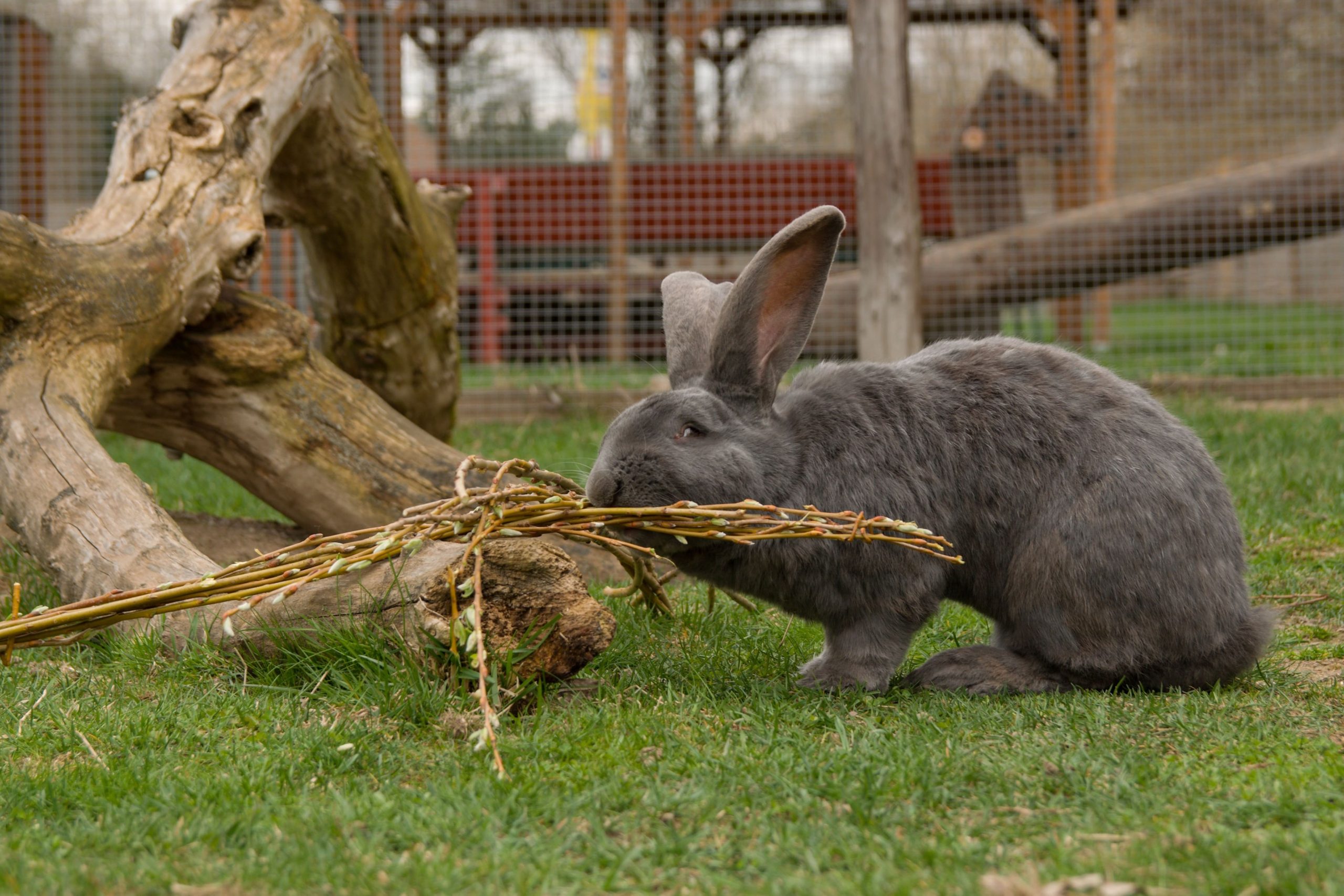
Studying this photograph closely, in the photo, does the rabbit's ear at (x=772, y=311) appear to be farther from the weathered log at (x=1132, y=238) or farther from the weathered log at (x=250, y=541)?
the weathered log at (x=1132, y=238)

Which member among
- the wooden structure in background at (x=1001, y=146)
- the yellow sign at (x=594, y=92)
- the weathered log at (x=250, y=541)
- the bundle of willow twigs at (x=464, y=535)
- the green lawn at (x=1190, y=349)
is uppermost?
the yellow sign at (x=594, y=92)

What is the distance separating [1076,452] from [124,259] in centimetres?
277

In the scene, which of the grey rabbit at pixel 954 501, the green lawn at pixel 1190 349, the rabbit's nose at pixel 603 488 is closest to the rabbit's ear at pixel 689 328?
the grey rabbit at pixel 954 501

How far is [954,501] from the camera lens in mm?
2955

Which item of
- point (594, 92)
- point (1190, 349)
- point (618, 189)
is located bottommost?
point (1190, 349)

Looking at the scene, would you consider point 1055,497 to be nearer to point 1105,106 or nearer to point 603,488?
point 603,488

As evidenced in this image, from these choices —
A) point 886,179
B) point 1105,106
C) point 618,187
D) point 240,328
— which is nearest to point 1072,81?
point 1105,106

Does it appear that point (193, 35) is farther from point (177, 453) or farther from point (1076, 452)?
point (1076, 452)

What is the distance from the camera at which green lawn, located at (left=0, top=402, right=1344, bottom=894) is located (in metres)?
1.77

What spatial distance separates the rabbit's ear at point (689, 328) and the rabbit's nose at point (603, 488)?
0.43m

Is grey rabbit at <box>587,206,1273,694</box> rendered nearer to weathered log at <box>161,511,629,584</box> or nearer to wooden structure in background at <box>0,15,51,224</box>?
weathered log at <box>161,511,629,584</box>

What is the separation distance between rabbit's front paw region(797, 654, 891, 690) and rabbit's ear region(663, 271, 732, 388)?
2.50 ft

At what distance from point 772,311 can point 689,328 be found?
25 centimetres

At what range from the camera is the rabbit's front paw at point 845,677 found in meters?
2.80
